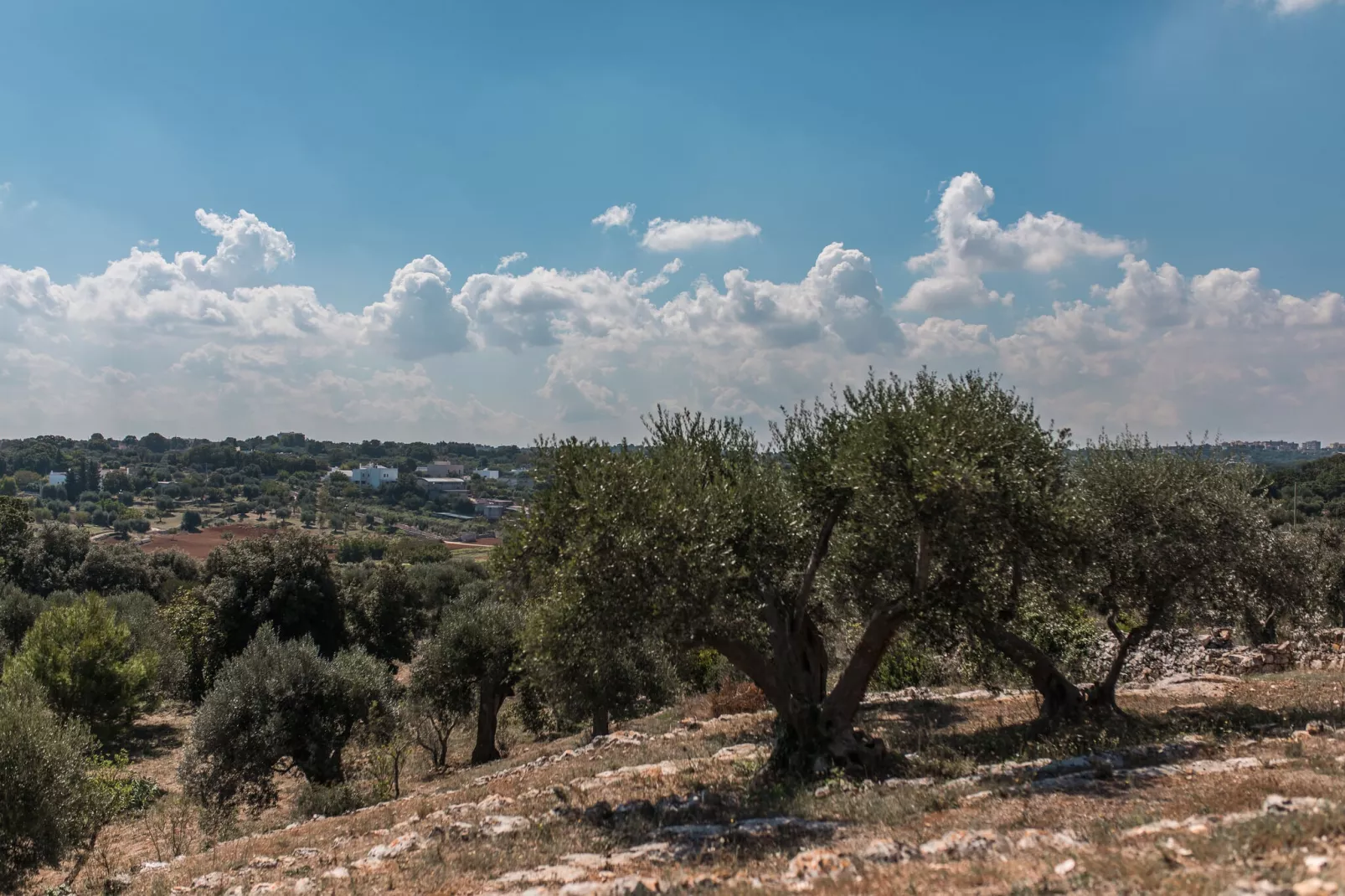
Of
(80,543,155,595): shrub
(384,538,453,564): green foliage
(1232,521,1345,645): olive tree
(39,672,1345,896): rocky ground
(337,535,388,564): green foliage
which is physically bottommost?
(337,535,388,564): green foliage

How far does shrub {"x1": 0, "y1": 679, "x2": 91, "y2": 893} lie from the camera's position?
18.1m

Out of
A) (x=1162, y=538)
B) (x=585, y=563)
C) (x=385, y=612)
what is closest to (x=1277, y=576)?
(x=1162, y=538)

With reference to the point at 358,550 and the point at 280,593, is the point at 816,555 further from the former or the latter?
the point at 358,550

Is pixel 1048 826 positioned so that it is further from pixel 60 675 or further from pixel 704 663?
pixel 60 675

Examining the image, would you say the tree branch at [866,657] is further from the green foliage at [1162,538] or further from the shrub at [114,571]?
the shrub at [114,571]

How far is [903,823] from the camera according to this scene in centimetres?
1197

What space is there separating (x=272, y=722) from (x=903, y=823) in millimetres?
22908

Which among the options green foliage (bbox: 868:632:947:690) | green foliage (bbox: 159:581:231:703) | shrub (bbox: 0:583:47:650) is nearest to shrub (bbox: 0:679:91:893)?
green foliage (bbox: 868:632:947:690)

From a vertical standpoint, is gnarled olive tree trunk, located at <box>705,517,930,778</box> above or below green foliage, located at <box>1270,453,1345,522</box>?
below

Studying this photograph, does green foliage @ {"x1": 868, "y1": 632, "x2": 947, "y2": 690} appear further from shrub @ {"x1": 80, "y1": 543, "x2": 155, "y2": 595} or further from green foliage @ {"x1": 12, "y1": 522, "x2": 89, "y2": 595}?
green foliage @ {"x1": 12, "y1": 522, "x2": 89, "y2": 595}

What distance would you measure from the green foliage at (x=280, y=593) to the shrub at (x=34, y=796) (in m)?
32.1

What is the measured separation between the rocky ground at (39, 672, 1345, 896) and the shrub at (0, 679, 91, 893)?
1.57 m

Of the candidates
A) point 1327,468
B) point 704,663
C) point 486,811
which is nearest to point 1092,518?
point 486,811

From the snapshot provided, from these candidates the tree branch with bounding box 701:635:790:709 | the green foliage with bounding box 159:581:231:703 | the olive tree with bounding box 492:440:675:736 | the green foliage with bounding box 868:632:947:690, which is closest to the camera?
the olive tree with bounding box 492:440:675:736
